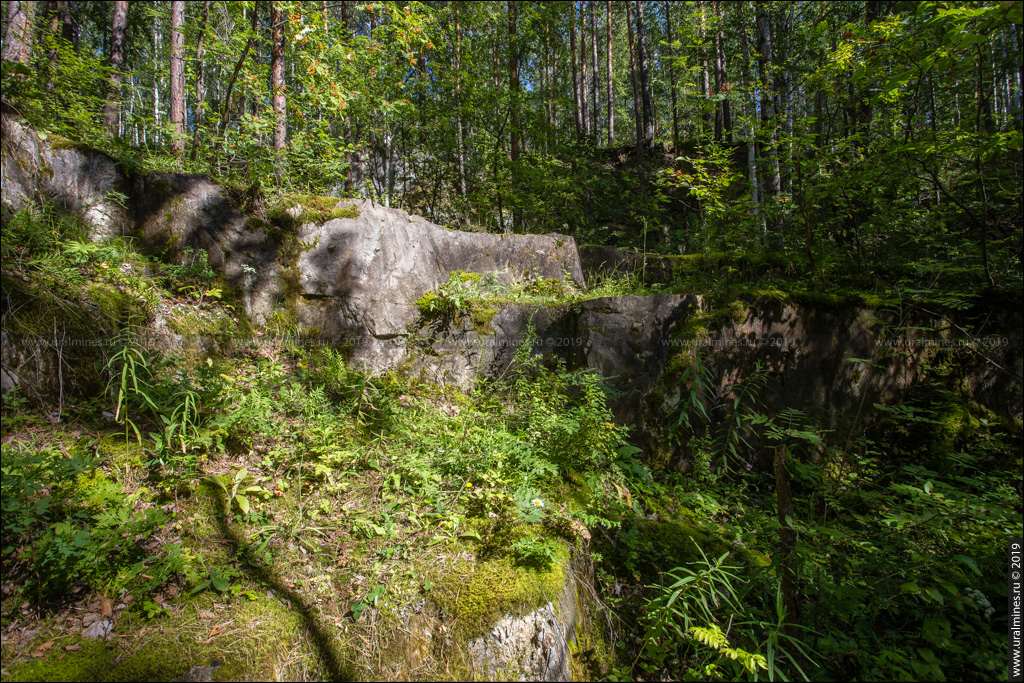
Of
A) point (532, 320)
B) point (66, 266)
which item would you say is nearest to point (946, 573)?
point (532, 320)

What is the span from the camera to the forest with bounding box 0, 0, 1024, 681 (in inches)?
90.4

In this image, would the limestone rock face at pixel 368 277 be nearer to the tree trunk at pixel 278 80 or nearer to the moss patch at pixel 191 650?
the tree trunk at pixel 278 80

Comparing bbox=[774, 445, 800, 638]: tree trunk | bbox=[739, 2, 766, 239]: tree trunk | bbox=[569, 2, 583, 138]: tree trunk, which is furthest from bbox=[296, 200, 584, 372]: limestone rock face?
bbox=[569, 2, 583, 138]: tree trunk

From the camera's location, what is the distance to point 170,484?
2686mm

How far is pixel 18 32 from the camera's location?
19.5ft

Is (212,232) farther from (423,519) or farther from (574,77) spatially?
(574,77)

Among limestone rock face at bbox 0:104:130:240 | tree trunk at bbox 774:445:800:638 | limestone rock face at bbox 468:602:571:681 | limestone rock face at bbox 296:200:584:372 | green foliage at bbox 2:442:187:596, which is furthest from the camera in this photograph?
limestone rock face at bbox 296:200:584:372

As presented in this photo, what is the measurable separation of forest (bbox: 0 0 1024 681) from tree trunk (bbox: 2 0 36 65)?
11cm

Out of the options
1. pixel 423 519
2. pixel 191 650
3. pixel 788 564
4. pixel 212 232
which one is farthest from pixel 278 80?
pixel 788 564

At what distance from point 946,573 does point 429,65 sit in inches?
423

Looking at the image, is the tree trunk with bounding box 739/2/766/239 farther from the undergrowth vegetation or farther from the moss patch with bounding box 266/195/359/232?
the moss patch with bounding box 266/195/359/232

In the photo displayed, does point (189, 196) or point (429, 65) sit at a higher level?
point (429, 65)

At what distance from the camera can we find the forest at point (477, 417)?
2.29 meters

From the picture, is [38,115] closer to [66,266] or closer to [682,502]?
[66,266]
